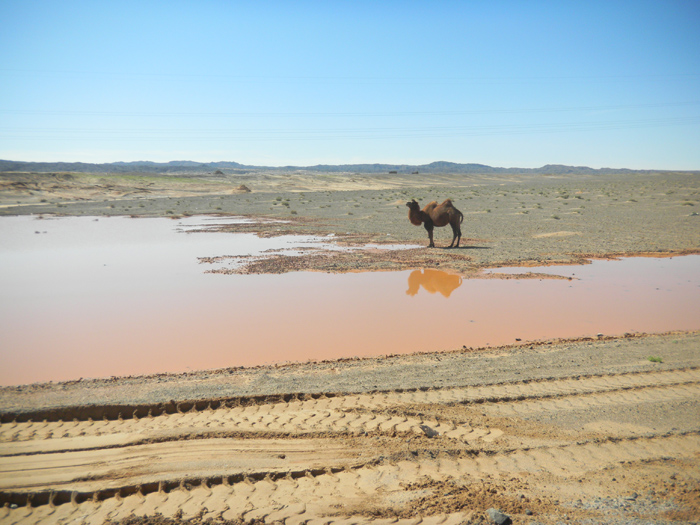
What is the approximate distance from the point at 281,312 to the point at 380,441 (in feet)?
20.0

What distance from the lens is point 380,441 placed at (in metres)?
5.18

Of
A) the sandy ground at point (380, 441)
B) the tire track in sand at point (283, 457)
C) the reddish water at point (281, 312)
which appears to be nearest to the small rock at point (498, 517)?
the sandy ground at point (380, 441)

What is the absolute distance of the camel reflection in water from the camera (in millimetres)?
13008

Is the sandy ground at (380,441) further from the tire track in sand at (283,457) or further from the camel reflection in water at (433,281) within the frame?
the camel reflection in water at (433,281)

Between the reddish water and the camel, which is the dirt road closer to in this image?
the reddish water

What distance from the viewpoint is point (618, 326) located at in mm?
9680

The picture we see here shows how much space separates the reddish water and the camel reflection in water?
0.10ft

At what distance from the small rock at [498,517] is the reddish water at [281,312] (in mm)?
4517

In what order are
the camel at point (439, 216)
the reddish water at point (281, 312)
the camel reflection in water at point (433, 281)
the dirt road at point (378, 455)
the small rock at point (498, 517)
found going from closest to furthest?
the small rock at point (498, 517) → the dirt road at point (378, 455) → the reddish water at point (281, 312) → the camel reflection in water at point (433, 281) → the camel at point (439, 216)

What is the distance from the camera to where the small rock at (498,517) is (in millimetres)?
3898

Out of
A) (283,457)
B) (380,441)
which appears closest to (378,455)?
(380,441)

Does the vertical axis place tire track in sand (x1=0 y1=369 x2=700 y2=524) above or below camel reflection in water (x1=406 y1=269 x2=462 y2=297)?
below

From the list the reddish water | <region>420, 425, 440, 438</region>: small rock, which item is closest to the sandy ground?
A: <region>420, 425, 440, 438</region>: small rock

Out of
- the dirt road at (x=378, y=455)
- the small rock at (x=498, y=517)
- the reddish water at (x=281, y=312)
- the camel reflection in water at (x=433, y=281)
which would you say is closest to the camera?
the small rock at (x=498, y=517)
